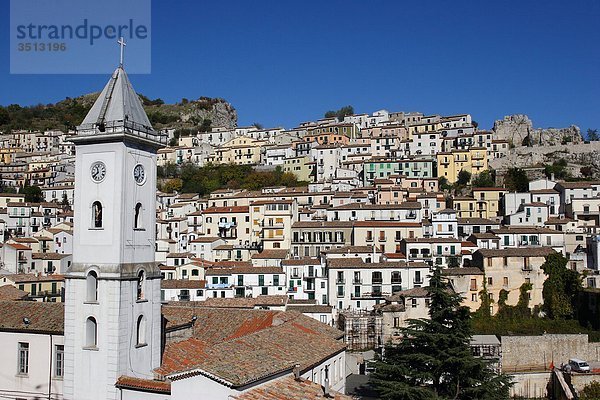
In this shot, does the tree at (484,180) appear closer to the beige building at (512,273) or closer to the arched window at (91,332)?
the beige building at (512,273)

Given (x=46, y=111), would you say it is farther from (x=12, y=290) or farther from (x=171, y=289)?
(x=12, y=290)

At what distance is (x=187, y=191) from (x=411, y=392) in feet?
236

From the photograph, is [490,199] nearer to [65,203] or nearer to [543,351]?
[543,351]

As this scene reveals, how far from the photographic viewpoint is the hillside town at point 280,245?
19406 millimetres

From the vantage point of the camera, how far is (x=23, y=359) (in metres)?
21.5

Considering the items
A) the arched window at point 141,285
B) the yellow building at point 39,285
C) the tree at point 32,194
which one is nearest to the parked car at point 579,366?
the arched window at point 141,285

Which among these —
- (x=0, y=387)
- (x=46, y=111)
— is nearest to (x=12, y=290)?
(x=0, y=387)

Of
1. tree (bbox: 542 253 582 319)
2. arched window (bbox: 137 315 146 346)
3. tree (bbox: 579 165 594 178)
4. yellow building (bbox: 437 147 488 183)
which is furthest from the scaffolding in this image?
tree (bbox: 579 165 594 178)

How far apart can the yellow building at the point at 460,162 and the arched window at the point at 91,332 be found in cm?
6875

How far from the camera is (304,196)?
233ft

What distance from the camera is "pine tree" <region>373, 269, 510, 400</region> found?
70.2ft

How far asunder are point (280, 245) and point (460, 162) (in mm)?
35884

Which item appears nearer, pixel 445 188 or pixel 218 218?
pixel 218 218

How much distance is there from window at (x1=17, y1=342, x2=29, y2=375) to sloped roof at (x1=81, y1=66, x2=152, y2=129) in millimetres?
8531
